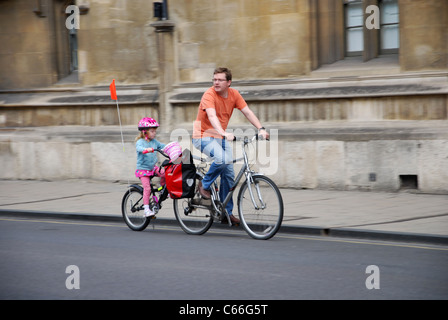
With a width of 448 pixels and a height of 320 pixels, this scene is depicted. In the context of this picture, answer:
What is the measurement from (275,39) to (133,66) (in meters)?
3.40

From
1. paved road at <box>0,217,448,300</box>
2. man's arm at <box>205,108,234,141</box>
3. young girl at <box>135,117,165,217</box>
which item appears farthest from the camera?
young girl at <box>135,117,165,217</box>

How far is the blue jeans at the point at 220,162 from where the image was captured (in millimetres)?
8406

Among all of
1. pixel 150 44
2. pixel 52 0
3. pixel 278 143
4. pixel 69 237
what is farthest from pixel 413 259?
pixel 52 0

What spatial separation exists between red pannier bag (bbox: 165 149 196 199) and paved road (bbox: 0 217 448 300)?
544 mm

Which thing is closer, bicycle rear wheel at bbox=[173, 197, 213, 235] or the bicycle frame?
the bicycle frame

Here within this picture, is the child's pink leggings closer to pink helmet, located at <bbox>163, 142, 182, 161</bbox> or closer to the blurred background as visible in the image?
pink helmet, located at <bbox>163, 142, 182, 161</bbox>

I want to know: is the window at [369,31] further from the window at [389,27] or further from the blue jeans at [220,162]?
the blue jeans at [220,162]

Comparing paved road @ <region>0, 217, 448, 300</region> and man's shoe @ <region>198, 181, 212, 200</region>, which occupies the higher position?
man's shoe @ <region>198, 181, 212, 200</region>

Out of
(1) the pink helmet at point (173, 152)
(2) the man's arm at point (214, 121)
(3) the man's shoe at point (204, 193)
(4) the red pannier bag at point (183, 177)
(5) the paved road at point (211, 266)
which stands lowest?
(5) the paved road at point (211, 266)

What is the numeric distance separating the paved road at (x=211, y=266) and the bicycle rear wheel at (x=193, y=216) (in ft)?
0.40

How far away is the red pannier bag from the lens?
8664 mm

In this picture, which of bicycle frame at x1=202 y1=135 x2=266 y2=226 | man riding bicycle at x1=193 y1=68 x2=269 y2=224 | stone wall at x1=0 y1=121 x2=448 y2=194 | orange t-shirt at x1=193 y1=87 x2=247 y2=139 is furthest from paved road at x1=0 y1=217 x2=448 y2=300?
stone wall at x1=0 y1=121 x2=448 y2=194

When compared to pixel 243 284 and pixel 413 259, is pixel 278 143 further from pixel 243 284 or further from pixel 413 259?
pixel 243 284

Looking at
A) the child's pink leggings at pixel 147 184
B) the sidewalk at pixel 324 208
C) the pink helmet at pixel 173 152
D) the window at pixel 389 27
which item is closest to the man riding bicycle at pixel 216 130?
the pink helmet at pixel 173 152
